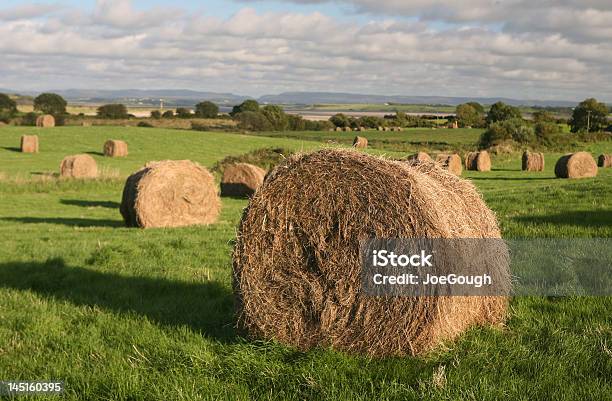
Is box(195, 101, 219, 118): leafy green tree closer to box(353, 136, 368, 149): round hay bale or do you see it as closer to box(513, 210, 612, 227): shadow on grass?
box(353, 136, 368, 149): round hay bale

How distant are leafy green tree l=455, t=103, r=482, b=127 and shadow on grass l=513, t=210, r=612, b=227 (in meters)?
96.7

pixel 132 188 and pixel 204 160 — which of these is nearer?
pixel 132 188

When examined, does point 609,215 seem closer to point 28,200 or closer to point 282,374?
point 282,374

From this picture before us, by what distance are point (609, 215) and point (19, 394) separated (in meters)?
10.9

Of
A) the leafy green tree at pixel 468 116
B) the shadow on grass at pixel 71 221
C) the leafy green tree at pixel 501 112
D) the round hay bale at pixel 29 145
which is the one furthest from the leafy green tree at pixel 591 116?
the shadow on grass at pixel 71 221

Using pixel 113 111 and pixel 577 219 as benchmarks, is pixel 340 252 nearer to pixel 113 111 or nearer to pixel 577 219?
pixel 577 219

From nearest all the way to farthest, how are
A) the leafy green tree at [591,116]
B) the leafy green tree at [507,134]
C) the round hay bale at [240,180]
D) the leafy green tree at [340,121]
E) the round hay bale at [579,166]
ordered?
the round hay bale at [240,180]
the round hay bale at [579,166]
the leafy green tree at [507,134]
the leafy green tree at [591,116]
the leafy green tree at [340,121]

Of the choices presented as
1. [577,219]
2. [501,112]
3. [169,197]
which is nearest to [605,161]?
[169,197]

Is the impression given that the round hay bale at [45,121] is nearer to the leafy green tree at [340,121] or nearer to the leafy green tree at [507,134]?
the leafy green tree at [340,121]

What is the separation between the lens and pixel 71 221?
2091cm

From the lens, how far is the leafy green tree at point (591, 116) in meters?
90.8

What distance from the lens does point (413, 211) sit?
6348 millimetres

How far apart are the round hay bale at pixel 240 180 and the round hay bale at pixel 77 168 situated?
917 cm

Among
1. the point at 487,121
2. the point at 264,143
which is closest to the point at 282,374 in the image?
the point at 264,143
